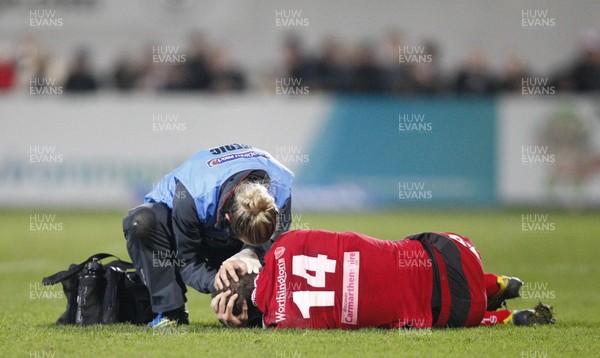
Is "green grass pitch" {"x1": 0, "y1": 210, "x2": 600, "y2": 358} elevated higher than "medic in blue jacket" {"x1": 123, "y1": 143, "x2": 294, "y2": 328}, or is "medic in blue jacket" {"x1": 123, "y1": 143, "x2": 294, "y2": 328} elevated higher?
"medic in blue jacket" {"x1": 123, "y1": 143, "x2": 294, "y2": 328}

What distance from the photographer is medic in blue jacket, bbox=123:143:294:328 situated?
21.2ft

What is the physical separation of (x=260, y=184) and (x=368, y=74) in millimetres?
A: 12214

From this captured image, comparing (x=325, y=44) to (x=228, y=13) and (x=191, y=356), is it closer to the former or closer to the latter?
(x=228, y=13)

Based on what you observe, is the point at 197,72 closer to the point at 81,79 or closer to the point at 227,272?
the point at 81,79

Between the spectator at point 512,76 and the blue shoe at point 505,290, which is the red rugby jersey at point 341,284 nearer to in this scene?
the blue shoe at point 505,290

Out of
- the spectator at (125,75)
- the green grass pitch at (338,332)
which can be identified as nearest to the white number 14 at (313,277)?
the green grass pitch at (338,332)

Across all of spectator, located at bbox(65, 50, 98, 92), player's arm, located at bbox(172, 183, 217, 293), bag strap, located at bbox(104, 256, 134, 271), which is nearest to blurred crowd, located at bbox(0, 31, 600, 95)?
spectator, located at bbox(65, 50, 98, 92)

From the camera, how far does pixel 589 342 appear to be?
629 cm

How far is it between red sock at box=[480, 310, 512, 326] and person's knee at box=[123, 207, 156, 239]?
235 centimetres

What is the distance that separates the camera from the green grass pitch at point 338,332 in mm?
5883

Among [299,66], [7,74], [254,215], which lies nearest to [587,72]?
[299,66]

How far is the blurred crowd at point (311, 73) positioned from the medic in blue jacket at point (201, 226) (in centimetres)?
1131

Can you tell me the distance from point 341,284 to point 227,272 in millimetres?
759

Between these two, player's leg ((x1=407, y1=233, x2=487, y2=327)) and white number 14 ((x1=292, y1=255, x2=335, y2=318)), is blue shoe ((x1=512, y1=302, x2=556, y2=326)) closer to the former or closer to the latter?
player's leg ((x1=407, y1=233, x2=487, y2=327))
